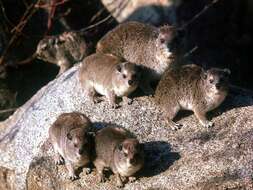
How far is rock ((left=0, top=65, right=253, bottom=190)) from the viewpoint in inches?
300

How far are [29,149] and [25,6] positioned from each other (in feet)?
10.9

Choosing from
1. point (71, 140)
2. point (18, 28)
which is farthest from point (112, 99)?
point (18, 28)

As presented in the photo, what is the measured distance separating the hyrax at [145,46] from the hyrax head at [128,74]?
26cm

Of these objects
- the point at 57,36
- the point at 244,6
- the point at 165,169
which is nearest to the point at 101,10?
the point at 57,36

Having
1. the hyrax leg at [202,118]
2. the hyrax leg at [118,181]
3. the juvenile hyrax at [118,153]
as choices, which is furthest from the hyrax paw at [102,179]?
the hyrax leg at [202,118]

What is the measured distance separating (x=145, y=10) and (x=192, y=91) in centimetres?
652

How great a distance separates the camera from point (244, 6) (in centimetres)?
1509

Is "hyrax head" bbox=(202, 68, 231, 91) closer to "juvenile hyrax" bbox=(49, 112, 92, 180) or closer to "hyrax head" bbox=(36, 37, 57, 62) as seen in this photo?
"juvenile hyrax" bbox=(49, 112, 92, 180)

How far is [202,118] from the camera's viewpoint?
8320mm

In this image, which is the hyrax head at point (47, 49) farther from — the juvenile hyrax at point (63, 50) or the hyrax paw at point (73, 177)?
the hyrax paw at point (73, 177)

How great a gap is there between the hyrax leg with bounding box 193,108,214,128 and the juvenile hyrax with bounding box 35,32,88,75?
3.35 m

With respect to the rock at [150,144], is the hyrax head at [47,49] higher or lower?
higher

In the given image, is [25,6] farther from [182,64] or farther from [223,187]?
[223,187]

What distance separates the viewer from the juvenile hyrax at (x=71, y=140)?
26.3 ft
